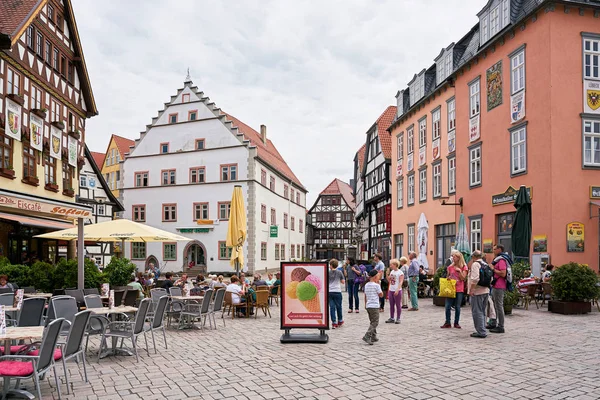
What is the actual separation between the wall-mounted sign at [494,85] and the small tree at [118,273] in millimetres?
14730

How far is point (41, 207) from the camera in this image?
11.0 meters

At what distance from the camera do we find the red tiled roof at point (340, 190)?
71.2m

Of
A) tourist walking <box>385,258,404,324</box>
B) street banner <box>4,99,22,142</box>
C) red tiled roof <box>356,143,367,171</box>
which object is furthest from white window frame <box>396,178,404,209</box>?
street banner <box>4,99,22,142</box>

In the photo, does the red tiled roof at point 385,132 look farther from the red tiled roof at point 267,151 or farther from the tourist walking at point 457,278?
the tourist walking at point 457,278

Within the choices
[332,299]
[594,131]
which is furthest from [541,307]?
[332,299]

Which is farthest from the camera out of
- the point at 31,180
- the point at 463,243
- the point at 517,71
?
the point at 31,180

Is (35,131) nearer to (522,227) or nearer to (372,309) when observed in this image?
(372,309)

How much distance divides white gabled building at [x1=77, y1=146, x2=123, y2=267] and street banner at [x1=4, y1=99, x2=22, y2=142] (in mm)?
13405

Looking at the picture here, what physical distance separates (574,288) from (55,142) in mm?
20198


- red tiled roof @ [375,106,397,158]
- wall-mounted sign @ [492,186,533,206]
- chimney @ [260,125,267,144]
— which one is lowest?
wall-mounted sign @ [492,186,533,206]

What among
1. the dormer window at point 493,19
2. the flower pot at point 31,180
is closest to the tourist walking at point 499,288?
the dormer window at point 493,19

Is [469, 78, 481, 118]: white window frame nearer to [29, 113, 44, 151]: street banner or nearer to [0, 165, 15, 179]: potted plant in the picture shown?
[29, 113, 44, 151]: street banner

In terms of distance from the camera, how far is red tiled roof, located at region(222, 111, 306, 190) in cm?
4584

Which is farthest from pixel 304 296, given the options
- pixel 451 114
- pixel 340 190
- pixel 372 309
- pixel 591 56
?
pixel 340 190
